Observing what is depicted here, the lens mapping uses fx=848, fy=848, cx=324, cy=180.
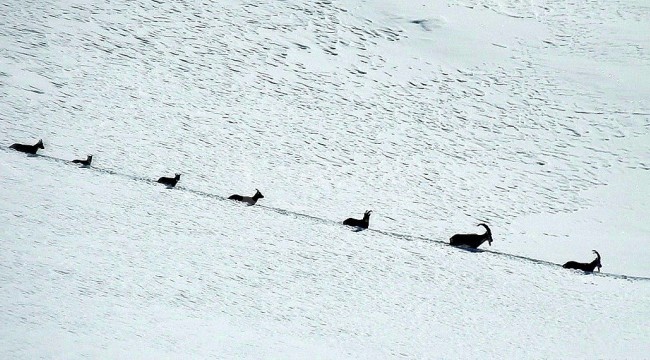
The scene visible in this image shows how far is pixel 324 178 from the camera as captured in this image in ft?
41.2

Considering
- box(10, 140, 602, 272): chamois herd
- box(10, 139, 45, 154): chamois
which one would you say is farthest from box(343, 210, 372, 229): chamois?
box(10, 139, 45, 154): chamois

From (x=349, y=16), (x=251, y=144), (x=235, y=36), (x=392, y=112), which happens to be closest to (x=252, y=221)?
(x=251, y=144)

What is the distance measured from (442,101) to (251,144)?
204 inches

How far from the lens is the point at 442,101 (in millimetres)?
17156

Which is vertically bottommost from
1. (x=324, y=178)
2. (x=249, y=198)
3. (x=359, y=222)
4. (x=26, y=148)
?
(x=324, y=178)

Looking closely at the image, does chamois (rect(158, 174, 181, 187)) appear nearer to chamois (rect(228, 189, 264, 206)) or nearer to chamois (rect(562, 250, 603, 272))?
chamois (rect(228, 189, 264, 206))

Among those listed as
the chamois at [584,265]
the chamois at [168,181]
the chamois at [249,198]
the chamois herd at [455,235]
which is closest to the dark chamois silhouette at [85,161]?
the chamois herd at [455,235]

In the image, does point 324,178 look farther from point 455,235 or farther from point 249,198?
point 455,235

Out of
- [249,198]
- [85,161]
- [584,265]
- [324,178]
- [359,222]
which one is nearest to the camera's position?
[584,265]

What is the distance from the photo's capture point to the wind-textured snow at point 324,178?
6918 millimetres

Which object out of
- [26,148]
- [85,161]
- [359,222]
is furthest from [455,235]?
[26,148]

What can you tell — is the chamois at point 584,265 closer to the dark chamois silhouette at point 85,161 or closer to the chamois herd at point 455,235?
the chamois herd at point 455,235

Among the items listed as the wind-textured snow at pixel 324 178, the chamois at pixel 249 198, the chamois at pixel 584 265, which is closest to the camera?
the wind-textured snow at pixel 324 178

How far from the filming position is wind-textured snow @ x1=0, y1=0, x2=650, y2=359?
272 inches
